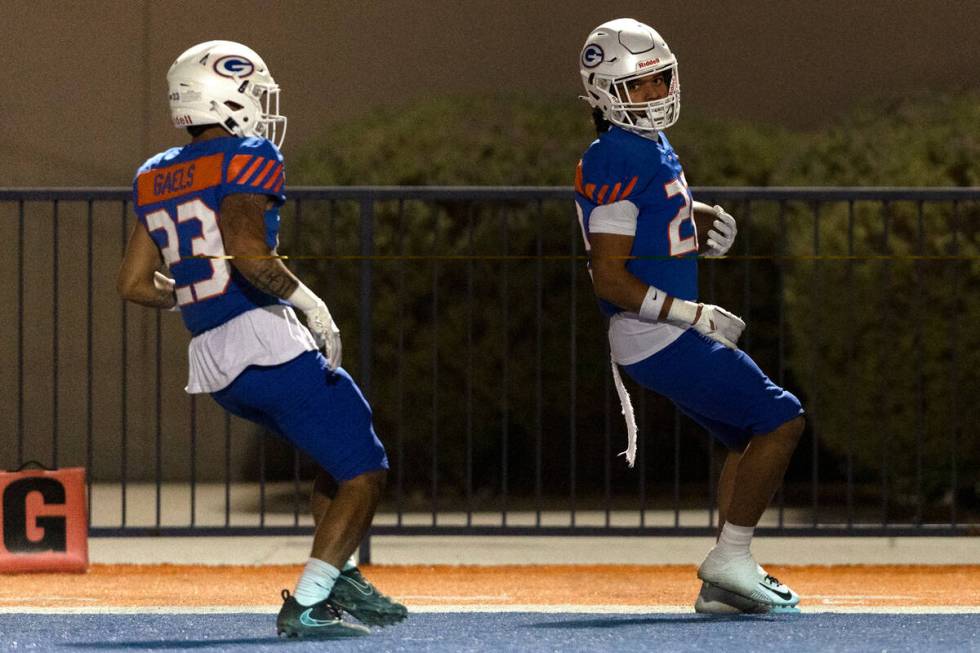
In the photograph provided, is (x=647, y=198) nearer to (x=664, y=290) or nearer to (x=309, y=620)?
(x=664, y=290)

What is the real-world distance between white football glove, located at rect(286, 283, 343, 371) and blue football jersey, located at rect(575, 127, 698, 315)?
3.31 ft

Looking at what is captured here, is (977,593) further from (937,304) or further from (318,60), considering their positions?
(318,60)

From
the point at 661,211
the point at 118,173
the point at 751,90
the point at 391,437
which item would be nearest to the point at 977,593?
the point at 661,211

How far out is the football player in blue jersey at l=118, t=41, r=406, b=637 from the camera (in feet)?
21.4

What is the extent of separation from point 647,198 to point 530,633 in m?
1.46

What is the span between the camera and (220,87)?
6.62 metres

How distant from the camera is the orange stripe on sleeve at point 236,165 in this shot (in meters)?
6.50

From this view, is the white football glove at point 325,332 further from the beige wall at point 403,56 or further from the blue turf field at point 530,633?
the beige wall at point 403,56

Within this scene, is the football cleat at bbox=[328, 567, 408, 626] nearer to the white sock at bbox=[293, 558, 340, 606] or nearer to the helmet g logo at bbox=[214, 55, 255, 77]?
the white sock at bbox=[293, 558, 340, 606]

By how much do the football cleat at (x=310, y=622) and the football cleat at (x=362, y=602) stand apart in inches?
4.4

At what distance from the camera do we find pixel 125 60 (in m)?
13.5

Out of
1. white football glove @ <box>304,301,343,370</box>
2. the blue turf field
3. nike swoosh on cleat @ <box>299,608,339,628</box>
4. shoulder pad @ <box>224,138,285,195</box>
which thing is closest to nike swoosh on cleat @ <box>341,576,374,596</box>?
the blue turf field

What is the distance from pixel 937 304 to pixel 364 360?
10.4ft

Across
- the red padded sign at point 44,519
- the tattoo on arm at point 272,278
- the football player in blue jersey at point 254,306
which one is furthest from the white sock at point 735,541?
the red padded sign at point 44,519
